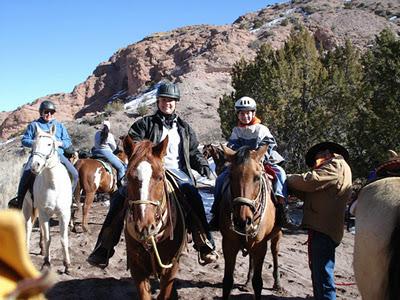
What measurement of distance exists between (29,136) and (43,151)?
788 millimetres

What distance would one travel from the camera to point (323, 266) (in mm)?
4266

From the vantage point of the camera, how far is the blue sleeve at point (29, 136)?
20.4 ft

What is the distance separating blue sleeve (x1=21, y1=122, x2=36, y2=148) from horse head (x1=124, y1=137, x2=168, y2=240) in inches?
133

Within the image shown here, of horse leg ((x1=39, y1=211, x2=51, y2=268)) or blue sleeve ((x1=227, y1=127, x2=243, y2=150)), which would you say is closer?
blue sleeve ((x1=227, y1=127, x2=243, y2=150))

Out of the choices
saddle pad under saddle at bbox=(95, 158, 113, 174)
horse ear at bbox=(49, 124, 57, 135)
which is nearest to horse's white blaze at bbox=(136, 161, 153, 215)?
horse ear at bbox=(49, 124, 57, 135)

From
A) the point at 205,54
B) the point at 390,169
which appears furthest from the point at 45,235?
the point at 205,54

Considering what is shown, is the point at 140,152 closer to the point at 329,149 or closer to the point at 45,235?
the point at 329,149

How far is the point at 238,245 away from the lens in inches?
189

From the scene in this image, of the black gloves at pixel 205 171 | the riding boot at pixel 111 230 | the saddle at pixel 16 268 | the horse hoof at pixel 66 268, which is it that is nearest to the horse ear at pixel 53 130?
the horse hoof at pixel 66 268

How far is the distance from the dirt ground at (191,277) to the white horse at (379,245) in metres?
3.06

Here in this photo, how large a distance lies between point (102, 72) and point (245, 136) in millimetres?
66044

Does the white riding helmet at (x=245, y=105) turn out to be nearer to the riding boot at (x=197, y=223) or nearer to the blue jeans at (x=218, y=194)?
the blue jeans at (x=218, y=194)

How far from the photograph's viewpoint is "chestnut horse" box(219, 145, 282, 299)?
4.24 meters

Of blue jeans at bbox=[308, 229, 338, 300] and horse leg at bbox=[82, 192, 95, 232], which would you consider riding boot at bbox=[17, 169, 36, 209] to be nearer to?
horse leg at bbox=[82, 192, 95, 232]
